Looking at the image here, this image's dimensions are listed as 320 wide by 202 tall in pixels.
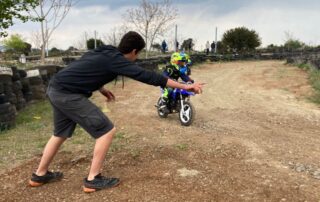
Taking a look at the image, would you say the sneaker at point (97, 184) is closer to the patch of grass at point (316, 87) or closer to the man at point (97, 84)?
the man at point (97, 84)

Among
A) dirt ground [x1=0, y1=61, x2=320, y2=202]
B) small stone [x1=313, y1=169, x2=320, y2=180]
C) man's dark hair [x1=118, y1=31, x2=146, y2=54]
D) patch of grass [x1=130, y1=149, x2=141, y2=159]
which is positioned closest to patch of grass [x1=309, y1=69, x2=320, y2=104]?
dirt ground [x1=0, y1=61, x2=320, y2=202]

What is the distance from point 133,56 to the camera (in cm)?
471

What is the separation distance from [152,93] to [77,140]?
7.02m

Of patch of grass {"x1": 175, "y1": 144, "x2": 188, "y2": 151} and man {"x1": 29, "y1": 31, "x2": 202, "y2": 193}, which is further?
patch of grass {"x1": 175, "y1": 144, "x2": 188, "y2": 151}

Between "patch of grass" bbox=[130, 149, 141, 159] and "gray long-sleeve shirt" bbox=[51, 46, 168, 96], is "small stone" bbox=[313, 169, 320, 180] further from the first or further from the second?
"patch of grass" bbox=[130, 149, 141, 159]

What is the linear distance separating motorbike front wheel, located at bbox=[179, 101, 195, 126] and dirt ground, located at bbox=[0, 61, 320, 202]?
0.25 metres

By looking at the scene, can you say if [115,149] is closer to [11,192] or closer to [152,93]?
[11,192]

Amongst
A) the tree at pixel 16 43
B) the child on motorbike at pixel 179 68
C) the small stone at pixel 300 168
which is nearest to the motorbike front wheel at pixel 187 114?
the child on motorbike at pixel 179 68

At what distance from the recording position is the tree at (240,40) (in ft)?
129

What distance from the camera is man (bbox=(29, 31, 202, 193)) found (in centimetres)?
453

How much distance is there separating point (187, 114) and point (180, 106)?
17.3 inches

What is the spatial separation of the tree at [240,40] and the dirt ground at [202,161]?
97.4 ft

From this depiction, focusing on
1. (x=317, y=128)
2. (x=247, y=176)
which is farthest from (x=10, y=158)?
(x=317, y=128)

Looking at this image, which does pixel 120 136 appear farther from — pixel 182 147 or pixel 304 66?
pixel 304 66
